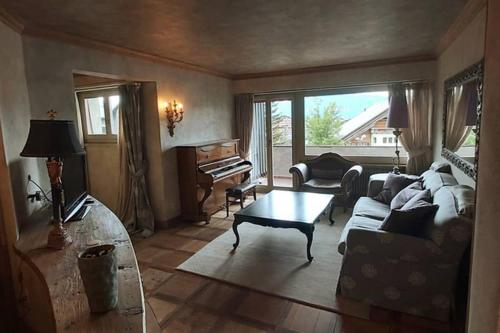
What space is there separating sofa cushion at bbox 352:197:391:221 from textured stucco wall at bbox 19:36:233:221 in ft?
8.79

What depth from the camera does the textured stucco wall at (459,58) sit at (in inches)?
101

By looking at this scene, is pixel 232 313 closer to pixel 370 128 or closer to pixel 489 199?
pixel 489 199

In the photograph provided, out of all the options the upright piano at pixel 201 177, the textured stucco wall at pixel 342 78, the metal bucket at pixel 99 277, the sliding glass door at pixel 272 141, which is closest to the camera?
the metal bucket at pixel 99 277

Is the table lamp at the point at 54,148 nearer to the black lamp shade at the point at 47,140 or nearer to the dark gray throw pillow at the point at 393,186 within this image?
the black lamp shade at the point at 47,140

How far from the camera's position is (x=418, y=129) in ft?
16.1

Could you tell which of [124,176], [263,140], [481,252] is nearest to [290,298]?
[481,252]

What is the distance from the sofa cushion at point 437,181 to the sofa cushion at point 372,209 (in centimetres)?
52

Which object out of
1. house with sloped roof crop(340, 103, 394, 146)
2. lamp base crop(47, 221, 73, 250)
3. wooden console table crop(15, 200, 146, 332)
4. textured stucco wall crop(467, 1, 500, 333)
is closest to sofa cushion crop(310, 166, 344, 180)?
house with sloped roof crop(340, 103, 394, 146)

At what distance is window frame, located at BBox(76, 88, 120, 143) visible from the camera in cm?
468

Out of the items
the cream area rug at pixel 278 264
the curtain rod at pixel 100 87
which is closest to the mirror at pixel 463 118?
the cream area rug at pixel 278 264

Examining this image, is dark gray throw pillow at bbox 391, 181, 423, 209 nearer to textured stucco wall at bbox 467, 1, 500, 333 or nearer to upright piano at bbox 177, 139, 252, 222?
textured stucco wall at bbox 467, 1, 500, 333

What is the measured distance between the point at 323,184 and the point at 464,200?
2693mm

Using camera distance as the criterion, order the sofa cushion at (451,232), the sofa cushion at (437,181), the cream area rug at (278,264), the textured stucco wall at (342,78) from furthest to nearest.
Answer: the textured stucco wall at (342,78) < the sofa cushion at (437,181) < the cream area rug at (278,264) < the sofa cushion at (451,232)

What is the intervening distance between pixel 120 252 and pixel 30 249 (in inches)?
24.3
